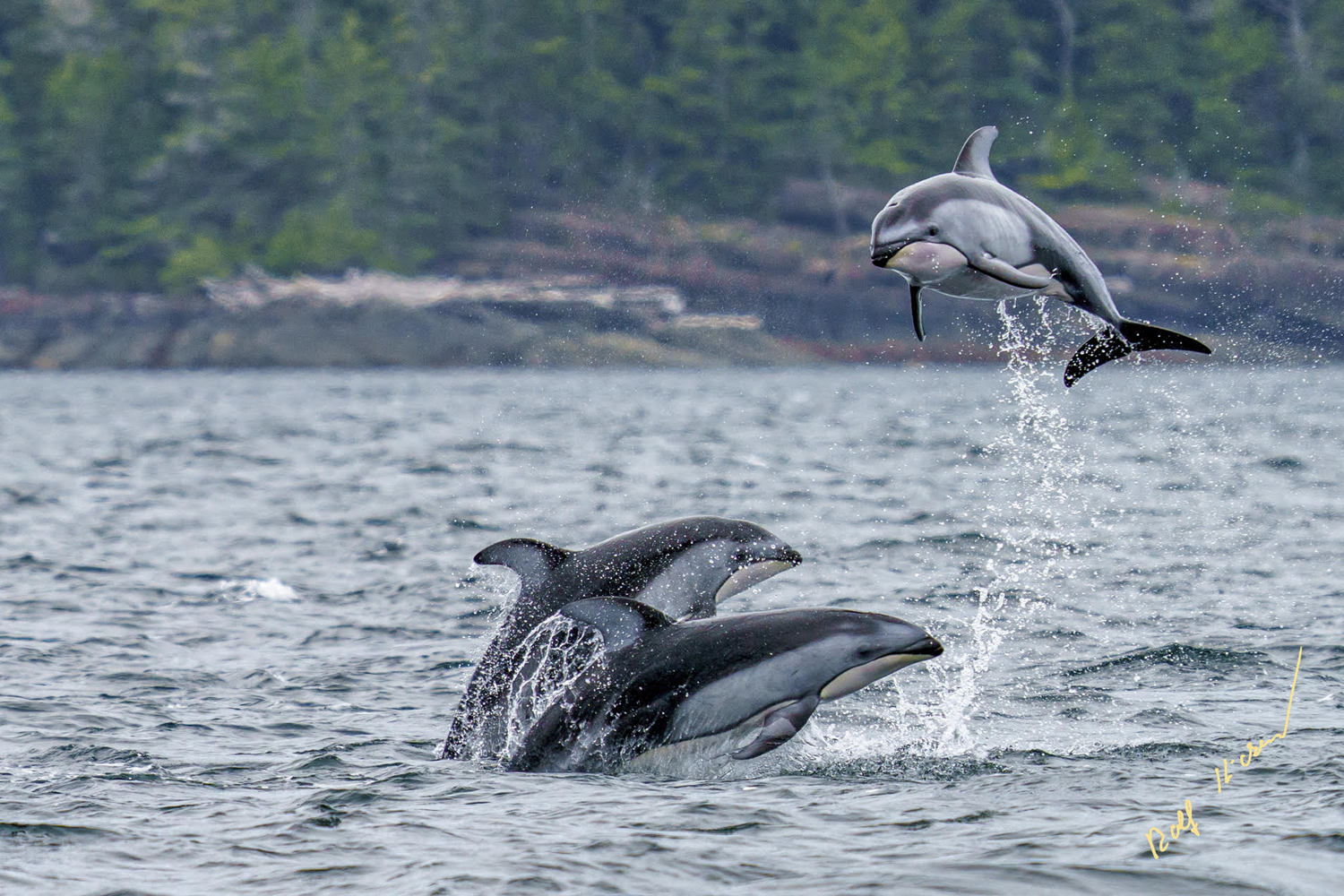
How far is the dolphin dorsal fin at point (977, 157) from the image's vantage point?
26.1 feet

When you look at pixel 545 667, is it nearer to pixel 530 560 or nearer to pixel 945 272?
pixel 530 560

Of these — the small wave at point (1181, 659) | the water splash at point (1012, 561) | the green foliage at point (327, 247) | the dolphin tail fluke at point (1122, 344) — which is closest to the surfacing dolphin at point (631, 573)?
the water splash at point (1012, 561)

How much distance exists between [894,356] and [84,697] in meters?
73.0

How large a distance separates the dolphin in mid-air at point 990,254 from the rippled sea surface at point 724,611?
1243mm

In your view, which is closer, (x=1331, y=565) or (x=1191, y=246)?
(x=1331, y=565)

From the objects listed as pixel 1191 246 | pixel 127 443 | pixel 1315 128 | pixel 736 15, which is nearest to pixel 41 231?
pixel 736 15

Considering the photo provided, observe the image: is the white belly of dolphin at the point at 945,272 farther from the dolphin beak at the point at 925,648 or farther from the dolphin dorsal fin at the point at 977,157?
the dolphin beak at the point at 925,648

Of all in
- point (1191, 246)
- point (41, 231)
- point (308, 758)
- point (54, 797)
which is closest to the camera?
point (54, 797)

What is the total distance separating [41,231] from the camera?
87.1 m

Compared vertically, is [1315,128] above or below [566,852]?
above

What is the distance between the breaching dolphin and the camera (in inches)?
332

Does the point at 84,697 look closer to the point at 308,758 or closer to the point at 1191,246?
the point at 308,758
